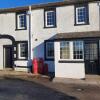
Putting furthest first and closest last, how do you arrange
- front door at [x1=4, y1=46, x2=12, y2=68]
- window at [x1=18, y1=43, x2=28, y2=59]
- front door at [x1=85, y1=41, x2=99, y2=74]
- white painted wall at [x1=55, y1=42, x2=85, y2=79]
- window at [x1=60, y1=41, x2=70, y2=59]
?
1. front door at [x1=4, y1=46, x2=12, y2=68]
2. window at [x1=18, y1=43, x2=28, y2=59]
3. front door at [x1=85, y1=41, x2=99, y2=74]
4. window at [x1=60, y1=41, x2=70, y2=59]
5. white painted wall at [x1=55, y1=42, x2=85, y2=79]

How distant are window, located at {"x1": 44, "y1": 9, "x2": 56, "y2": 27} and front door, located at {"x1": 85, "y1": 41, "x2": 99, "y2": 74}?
12.7 ft

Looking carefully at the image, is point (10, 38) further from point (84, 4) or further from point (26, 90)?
point (26, 90)

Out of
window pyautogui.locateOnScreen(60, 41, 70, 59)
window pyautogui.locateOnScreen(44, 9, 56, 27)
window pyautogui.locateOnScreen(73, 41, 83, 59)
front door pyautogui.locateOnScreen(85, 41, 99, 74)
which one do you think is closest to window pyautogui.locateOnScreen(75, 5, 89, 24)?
front door pyautogui.locateOnScreen(85, 41, 99, 74)

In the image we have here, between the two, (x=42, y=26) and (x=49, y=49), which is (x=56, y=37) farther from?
(x=42, y=26)

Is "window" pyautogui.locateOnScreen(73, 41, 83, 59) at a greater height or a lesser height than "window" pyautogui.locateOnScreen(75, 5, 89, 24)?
lesser

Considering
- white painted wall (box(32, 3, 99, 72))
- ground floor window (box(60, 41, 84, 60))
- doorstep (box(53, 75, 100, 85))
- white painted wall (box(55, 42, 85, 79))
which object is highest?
white painted wall (box(32, 3, 99, 72))

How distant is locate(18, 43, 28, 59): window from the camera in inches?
993

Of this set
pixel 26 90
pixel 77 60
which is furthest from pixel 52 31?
pixel 26 90

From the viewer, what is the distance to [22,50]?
83.7 feet

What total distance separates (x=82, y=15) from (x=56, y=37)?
126 inches

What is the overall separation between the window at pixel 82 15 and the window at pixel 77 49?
269cm

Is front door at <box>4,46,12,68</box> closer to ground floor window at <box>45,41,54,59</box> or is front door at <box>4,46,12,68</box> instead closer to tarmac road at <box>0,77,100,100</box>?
ground floor window at <box>45,41,54,59</box>

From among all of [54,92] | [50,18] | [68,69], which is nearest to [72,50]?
[68,69]

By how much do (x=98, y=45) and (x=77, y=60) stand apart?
2.59 meters
